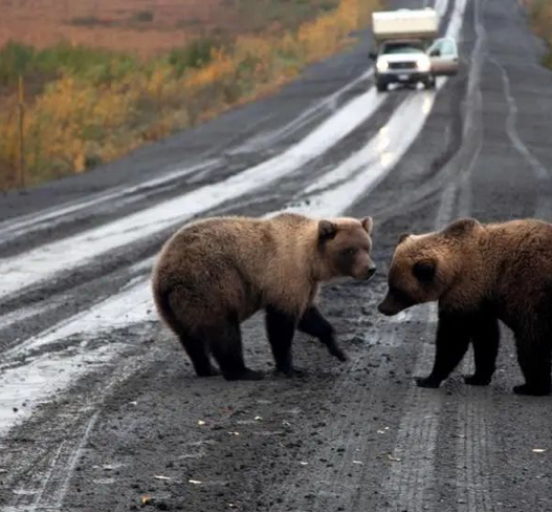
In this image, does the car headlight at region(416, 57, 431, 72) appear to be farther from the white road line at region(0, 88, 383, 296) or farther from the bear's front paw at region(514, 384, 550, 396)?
the bear's front paw at region(514, 384, 550, 396)

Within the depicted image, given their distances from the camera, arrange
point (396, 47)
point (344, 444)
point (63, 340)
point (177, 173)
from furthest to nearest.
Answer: point (396, 47)
point (177, 173)
point (63, 340)
point (344, 444)

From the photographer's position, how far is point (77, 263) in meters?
17.4

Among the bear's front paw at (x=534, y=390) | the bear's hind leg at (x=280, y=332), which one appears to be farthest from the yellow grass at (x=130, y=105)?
the bear's front paw at (x=534, y=390)

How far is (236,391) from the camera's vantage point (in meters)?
10.4

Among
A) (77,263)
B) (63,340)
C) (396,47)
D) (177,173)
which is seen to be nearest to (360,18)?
(396,47)

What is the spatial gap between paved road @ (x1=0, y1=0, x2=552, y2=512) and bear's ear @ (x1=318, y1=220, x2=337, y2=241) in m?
0.99

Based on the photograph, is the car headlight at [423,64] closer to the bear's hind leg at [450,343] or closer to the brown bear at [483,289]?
the brown bear at [483,289]

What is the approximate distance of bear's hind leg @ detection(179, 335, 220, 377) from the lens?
1075 centimetres

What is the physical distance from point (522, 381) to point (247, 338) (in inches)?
108

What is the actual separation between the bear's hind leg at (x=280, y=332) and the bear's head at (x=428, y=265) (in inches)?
27.5

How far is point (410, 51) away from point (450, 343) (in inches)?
1529

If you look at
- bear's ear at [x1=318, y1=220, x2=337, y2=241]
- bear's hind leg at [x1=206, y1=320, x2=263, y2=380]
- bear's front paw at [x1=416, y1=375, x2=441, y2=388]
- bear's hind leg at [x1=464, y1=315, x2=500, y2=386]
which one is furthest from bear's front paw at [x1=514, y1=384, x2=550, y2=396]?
bear's hind leg at [x1=206, y1=320, x2=263, y2=380]

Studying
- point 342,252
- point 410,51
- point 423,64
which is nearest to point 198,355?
point 342,252

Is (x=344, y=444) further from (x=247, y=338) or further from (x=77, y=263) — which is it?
(x=77, y=263)
